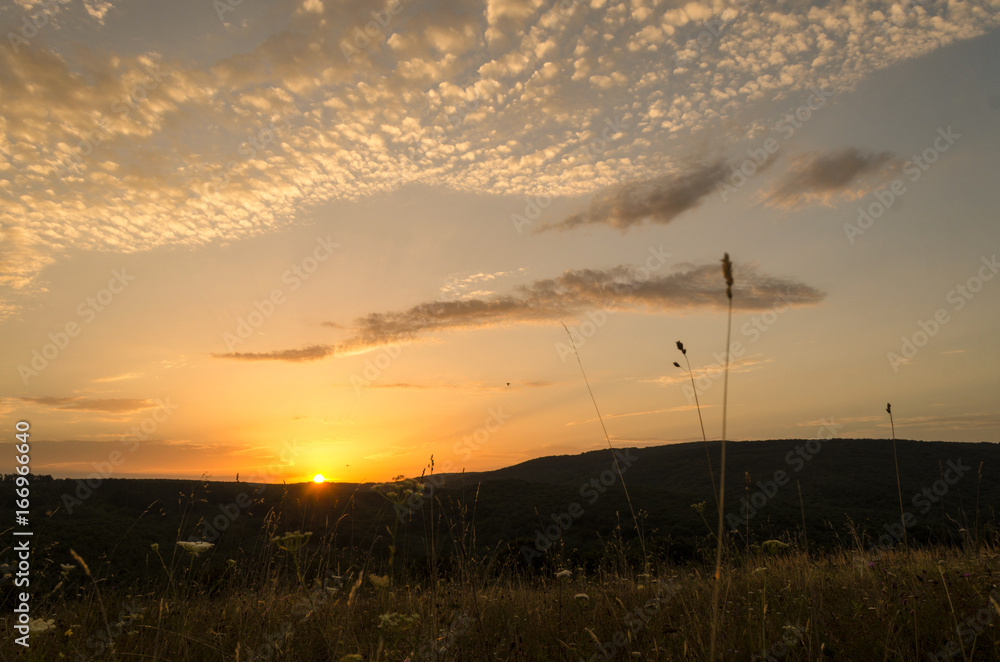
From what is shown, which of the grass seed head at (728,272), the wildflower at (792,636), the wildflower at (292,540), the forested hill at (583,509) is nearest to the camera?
the grass seed head at (728,272)

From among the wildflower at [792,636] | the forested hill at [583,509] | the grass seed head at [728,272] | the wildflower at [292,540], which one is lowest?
the forested hill at [583,509]

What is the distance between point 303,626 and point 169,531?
2319 centimetres

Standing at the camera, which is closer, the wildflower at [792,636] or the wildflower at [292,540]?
the wildflower at [292,540]

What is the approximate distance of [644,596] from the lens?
18.9ft

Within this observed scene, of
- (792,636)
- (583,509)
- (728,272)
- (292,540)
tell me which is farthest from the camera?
(583,509)

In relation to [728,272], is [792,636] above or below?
below

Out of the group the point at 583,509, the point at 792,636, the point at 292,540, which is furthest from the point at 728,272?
the point at 583,509

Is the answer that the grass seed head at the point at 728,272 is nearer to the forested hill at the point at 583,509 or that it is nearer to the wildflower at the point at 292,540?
the wildflower at the point at 292,540

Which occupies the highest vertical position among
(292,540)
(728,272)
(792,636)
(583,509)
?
(728,272)

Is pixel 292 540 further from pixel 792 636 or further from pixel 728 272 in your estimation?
pixel 792 636

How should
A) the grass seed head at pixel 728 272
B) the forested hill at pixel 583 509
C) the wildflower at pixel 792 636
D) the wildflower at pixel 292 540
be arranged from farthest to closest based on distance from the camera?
1. the forested hill at pixel 583 509
2. the wildflower at pixel 792 636
3. the wildflower at pixel 292 540
4. the grass seed head at pixel 728 272

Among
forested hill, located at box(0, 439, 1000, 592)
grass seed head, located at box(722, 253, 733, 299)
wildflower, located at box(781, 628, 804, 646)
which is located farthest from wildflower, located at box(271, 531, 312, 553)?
wildflower, located at box(781, 628, 804, 646)

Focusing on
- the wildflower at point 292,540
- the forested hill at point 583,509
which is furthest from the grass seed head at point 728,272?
the forested hill at point 583,509

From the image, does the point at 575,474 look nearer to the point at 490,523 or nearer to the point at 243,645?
the point at 490,523
